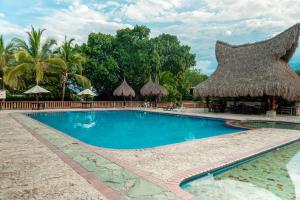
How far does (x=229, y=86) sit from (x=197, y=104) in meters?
7.62

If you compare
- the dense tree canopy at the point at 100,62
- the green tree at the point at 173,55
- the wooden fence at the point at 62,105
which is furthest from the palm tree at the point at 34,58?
the green tree at the point at 173,55

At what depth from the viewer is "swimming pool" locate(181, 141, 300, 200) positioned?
142 inches

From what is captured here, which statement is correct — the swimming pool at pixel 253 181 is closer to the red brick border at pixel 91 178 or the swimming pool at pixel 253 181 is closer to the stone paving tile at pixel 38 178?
the red brick border at pixel 91 178

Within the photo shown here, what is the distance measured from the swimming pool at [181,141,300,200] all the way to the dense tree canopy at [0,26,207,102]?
18.0 meters

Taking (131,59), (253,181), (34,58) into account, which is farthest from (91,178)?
(131,59)

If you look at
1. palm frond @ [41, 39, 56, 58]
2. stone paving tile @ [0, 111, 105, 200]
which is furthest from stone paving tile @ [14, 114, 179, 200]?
palm frond @ [41, 39, 56, 58]

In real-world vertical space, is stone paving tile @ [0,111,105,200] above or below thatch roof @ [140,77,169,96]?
below

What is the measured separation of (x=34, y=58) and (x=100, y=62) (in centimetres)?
662

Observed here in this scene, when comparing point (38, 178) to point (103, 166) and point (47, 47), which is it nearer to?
point (103, 166)

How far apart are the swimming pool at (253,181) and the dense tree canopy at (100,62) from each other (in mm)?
18011

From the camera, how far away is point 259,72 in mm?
16047

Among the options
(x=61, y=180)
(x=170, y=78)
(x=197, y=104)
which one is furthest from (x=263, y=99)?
(x=61, y=180)

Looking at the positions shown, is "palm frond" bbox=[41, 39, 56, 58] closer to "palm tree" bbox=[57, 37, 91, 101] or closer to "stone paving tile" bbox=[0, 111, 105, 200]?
"palm tree" bbox=[57, 37, 91, 101]

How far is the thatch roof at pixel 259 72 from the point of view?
48.8 ft
